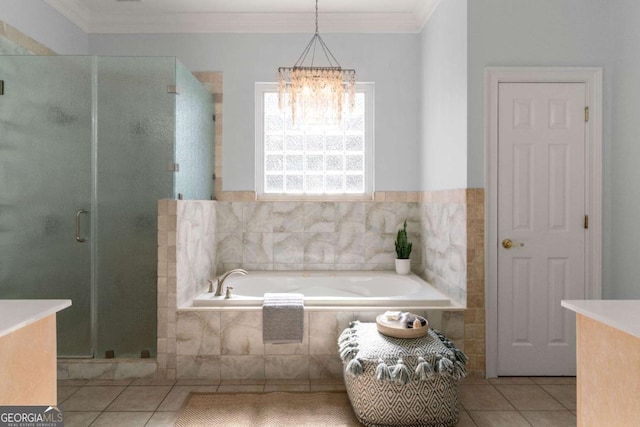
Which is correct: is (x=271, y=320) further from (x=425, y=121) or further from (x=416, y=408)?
(x=425, y=121)

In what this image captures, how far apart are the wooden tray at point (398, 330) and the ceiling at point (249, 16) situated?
8.41ft

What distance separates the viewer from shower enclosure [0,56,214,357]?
114 inches

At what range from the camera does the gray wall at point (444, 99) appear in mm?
2861

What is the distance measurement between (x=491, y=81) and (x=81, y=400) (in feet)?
10.5

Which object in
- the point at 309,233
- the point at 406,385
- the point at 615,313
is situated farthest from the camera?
the point at 309,233

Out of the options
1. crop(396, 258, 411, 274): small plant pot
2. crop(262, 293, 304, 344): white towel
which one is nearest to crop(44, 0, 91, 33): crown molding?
crop(262, 293, 304, 344): white towel

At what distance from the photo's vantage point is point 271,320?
9.12 feet

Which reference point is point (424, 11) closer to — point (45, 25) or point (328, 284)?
point (328, 284)

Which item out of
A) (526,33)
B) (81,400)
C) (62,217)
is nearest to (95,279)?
(62,217)

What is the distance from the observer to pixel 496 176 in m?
2.81

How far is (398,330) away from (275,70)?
2552 millimetres

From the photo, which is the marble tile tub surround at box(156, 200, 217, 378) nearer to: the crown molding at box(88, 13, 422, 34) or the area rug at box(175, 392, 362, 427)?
the area rug at box(175, 392, 362, 427)

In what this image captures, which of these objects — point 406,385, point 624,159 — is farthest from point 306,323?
point 624,159

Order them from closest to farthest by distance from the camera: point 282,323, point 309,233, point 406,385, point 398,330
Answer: point 406,385
point 398,330
point 282,323
point 309,233
